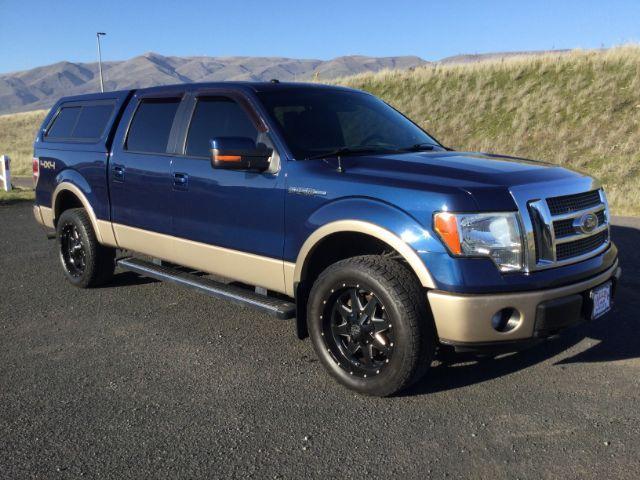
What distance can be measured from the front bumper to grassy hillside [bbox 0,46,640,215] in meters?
11.3

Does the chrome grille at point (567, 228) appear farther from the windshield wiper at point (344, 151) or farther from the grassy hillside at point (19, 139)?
the grassy hillside at point (19, 139)

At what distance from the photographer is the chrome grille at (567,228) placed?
11.2ft

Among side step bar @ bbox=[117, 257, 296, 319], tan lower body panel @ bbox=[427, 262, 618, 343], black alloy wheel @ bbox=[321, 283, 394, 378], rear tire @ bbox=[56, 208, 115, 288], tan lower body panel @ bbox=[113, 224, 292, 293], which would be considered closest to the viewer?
tan lower body panel @ bbox=[427, 262, 618, 343]

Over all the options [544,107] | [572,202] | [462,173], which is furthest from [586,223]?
[544,107]

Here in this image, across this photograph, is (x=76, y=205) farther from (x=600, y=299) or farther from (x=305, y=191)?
(x=600, y=299)

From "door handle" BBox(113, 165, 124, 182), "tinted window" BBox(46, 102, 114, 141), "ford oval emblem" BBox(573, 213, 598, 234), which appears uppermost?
"tinted window" BBox(46, 102, 114, 141)

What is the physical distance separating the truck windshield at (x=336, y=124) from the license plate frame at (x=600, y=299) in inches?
67.1

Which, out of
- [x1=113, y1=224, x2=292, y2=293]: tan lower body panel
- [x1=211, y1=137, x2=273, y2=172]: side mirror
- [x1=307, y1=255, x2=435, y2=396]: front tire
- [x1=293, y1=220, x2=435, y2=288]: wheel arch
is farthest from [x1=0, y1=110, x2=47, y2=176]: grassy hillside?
[x1=307, y1=255, x2=435, y2=396]: front tire

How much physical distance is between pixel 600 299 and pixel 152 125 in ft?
12.5

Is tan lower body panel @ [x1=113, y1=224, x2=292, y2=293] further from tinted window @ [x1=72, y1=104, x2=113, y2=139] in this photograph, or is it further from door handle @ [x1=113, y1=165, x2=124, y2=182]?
tinted window @ [x1=72, y1=104, x2=113, y2=139]

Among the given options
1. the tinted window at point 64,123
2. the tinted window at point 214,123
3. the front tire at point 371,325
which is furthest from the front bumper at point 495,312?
the tinted window at point 64,123

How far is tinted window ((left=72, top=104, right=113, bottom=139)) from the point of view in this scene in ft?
19.2

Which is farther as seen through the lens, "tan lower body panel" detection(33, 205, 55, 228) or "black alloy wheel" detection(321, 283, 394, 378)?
"tan lower body panel" detection(33, 205, 55, 228)

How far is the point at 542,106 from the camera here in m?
21.3
